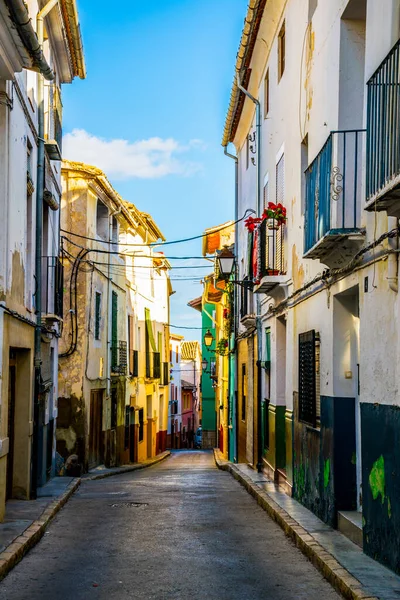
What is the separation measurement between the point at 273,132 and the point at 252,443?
7.41 metres

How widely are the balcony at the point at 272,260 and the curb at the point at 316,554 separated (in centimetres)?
347

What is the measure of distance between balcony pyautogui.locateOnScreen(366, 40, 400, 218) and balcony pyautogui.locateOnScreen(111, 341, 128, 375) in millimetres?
19954

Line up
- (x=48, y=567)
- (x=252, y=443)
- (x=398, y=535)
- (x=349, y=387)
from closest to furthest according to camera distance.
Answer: (x=398, y=535) < (x=48, y=567) < (x=349, y=387) < (x=252, y=443)

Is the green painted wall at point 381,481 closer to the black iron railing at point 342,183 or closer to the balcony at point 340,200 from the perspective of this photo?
the balcony at point 340,200

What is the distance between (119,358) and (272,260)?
13.3 meters

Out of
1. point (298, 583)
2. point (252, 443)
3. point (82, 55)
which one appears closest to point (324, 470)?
point (298, 583)

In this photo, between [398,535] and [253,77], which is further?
[253,77]

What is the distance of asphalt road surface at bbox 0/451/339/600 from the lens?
7477mm

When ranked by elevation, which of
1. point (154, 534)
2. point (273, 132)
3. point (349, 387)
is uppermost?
point (273, 132)

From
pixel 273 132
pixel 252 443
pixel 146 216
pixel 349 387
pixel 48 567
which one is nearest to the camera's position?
pixel 48 567

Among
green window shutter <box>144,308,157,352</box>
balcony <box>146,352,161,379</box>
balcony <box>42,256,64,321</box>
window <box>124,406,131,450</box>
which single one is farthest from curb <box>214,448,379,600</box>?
green window shutter <box>144,308,157,352</box>

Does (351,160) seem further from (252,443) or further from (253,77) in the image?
(252,443)

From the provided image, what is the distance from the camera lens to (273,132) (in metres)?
16.6

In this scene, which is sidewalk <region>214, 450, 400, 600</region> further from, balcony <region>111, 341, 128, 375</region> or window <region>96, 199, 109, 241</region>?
window <region>96, 199, 109, 241</region>
